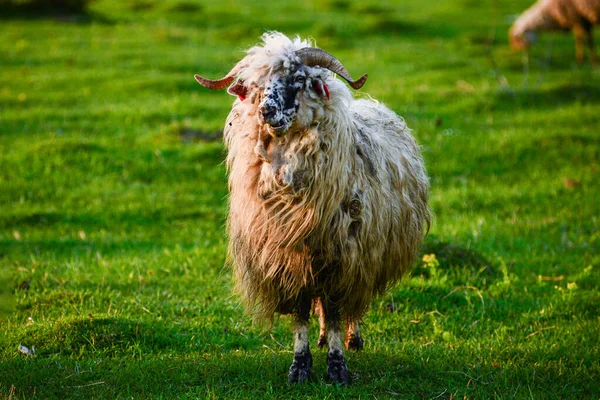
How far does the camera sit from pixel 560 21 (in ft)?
63.6

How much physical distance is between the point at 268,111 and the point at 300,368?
1.85 metres

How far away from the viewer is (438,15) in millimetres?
23891

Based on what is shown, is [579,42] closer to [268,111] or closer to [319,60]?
[319,60]

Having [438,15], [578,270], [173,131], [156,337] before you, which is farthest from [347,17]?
[156,337]

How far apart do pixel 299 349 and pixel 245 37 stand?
1456 cm

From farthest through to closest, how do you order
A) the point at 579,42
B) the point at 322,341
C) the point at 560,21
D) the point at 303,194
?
1. the point at 560,21
2. the point at 579,42
3. the point at 322,341
4. the point at 303,194

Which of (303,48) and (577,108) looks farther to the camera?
(577,108)

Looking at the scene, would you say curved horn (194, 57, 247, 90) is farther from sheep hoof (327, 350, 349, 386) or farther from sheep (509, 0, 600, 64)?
sheep (509, 0, 600, 64)

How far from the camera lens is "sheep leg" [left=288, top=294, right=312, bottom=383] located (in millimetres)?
5227

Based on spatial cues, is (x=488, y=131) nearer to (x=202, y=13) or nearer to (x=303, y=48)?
(x=303, y=48)

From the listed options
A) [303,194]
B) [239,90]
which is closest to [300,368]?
[303,194]

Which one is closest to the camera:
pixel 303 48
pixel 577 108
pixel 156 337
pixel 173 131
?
pixel 303 48

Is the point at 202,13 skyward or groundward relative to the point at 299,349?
skyward

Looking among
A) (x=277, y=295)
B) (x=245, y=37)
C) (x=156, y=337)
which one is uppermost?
(x=245, y=37)
